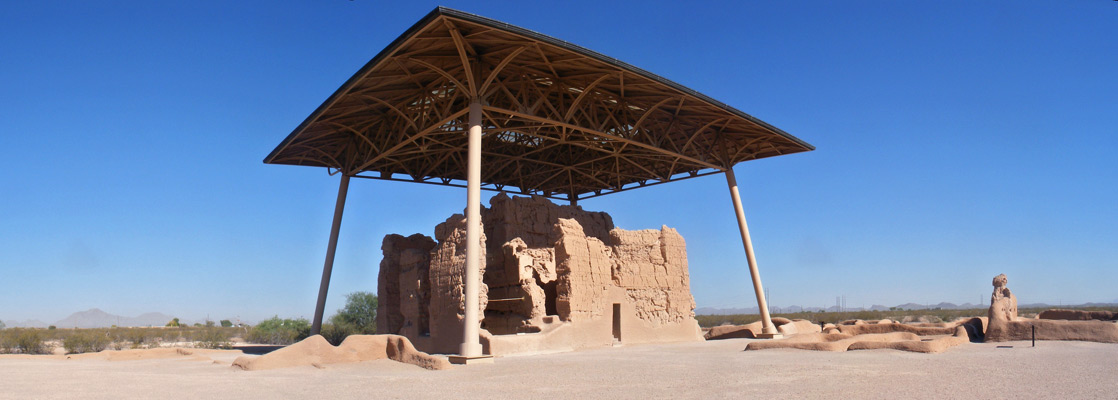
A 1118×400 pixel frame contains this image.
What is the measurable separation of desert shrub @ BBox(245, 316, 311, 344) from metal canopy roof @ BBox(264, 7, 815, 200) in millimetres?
13636

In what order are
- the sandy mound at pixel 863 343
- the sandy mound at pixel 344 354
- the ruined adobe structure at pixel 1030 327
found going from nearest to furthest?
1. the sandy mound at pixel 344 354
2. the sandy mound at pixel 863 343
3. the ruined adobe structure at pixel 1030 327

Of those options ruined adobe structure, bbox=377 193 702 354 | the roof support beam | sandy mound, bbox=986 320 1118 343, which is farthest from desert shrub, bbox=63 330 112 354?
sandy mound, bbox=986 320 1118 343

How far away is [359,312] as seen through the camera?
38.4 metres

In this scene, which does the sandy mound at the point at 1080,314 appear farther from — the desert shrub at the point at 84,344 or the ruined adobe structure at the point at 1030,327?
the desert shrub at the point at 84,344

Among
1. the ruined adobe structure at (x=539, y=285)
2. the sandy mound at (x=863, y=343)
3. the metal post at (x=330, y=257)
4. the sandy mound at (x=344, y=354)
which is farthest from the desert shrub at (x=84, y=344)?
the sandy mound at (x=863, y=343)

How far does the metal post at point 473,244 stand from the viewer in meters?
15.9

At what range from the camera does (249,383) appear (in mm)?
11844

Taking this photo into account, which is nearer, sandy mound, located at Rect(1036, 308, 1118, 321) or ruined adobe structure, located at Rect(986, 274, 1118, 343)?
ruined adobe structure, located at Rect(986, 274, 1118, 343)

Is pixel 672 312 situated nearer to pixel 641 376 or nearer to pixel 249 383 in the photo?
pixel 641 376

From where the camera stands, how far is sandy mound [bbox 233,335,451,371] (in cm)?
1431

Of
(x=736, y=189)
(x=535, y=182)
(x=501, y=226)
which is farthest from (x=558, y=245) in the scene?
(x=535, y=182)

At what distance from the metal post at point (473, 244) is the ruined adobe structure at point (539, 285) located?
5.07 feet

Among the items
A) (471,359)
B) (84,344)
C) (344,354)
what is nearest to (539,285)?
(471,359)

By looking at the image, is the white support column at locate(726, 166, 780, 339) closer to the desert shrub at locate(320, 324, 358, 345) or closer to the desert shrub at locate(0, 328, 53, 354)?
the desert shrub at locate(320, 324, 358, 345)
